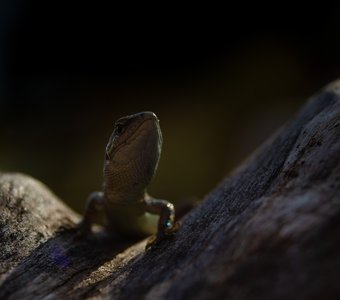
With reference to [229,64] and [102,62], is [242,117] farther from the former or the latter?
[102,62]

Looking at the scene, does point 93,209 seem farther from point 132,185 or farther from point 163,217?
point 163,217

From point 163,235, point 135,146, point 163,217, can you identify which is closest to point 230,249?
point 163,235

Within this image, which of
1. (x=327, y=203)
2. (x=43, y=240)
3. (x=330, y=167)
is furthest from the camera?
(x=43, y=240)

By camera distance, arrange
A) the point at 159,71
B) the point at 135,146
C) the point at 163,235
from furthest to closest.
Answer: the point at 159,71, the point at 135,146, the point at 163,235

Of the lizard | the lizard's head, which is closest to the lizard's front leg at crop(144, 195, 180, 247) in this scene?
the lizard

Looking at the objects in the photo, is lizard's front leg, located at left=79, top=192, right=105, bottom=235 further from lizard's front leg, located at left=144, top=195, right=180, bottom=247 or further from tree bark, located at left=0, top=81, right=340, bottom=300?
tree bark, located at left=0, top=81, right=340, bottom=300

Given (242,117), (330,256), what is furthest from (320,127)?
(242,117)

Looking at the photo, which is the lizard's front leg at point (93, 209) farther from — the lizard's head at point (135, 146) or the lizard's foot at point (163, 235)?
the lizard's foot at point (163, 235)
